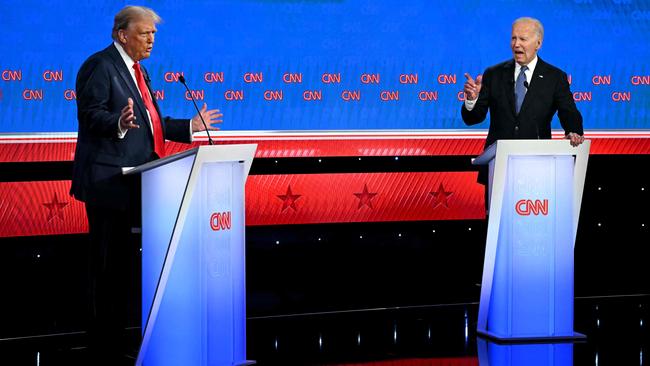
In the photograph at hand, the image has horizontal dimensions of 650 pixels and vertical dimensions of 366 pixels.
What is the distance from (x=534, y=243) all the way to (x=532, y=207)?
16 cm

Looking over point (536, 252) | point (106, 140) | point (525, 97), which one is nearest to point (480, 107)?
point (525, 97)

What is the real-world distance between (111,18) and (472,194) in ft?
7.98

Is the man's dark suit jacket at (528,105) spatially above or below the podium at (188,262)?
above

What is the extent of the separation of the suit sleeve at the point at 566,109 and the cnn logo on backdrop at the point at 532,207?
0.64m

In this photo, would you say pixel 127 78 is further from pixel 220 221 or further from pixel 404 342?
pixel 404 342

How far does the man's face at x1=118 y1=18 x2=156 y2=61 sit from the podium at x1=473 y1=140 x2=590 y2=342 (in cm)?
158

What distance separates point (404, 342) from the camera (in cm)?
523

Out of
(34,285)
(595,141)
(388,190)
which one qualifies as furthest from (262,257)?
(595,141)

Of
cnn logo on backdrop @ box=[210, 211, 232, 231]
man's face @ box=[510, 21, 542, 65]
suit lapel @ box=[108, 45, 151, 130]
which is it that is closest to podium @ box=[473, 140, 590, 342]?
man's face @ box=[510, 21, 542, 65]

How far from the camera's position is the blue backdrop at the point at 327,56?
5.95 metres

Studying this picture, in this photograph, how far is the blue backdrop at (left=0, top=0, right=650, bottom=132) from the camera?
5.95 meters

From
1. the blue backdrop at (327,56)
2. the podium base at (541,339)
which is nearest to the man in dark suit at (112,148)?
the blue backdrop at (327,56)

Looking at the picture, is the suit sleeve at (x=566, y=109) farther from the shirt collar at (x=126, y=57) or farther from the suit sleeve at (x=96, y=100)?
the suit sleeve at (x=96, y=100)

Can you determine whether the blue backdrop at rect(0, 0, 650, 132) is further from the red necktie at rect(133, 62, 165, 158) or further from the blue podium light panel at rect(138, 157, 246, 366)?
the blue podium light panel at rect(138, 157, 246, 366)
